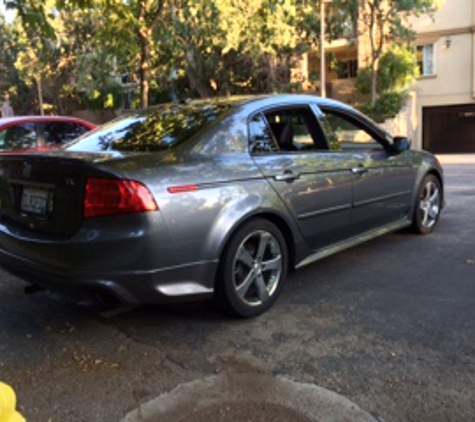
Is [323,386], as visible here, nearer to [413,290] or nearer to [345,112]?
[413,290]

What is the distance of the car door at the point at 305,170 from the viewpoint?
417 cm

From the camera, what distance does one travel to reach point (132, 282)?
11.0 feet

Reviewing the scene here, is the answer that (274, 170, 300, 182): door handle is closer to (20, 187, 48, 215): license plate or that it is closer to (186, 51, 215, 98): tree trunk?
(20, 187, 48, 215): license plate

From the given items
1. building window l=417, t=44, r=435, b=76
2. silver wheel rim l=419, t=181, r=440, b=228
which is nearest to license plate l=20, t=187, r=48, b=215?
silver wheel rim l=419, t=181, r=440, b=228

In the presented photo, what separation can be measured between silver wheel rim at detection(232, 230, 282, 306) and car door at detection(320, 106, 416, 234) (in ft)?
3.65

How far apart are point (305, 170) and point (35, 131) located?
17.8 ft

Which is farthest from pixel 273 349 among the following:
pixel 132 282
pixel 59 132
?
pixel 59 132

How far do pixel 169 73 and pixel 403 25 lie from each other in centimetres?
1056

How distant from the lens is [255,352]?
3461 millimetres

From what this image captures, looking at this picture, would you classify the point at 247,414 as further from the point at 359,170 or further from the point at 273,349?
the point at 359,170

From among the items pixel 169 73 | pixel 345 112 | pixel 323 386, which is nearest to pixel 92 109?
pixel 169 73

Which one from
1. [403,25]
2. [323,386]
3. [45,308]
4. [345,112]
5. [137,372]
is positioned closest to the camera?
[323,386]

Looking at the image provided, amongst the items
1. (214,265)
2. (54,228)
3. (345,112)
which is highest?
(345,112)

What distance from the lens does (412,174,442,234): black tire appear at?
604cm
